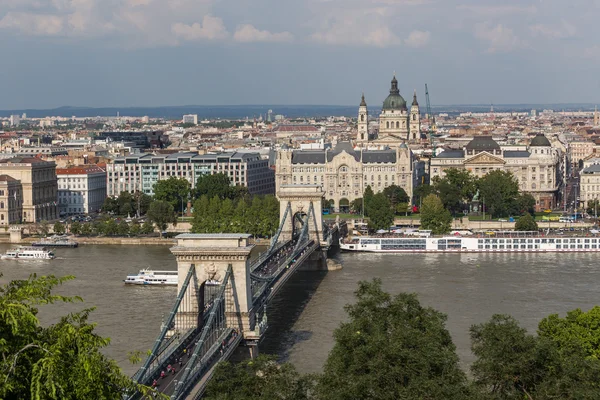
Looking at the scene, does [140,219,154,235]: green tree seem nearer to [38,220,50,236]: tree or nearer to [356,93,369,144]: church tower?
[38,220,50,236]: tree

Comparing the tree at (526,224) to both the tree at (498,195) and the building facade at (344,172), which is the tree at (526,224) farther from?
the building facade at (344,172)

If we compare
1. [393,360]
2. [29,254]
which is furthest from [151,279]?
[393,360]

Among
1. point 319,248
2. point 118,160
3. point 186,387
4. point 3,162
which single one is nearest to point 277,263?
point 319,248

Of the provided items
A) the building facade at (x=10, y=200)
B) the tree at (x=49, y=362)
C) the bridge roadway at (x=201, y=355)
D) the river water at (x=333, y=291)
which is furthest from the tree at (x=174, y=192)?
the tree at (x=49, y=362)

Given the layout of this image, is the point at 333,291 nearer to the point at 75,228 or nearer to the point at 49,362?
the point at 75,228

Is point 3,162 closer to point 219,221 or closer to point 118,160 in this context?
point 118,160

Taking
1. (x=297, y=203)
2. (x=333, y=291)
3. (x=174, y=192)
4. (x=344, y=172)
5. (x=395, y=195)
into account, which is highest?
(x=344, y=172)

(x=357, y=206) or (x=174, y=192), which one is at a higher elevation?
(x=174, y=192)

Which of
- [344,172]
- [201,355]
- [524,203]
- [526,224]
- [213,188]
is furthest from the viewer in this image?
[344,172]
